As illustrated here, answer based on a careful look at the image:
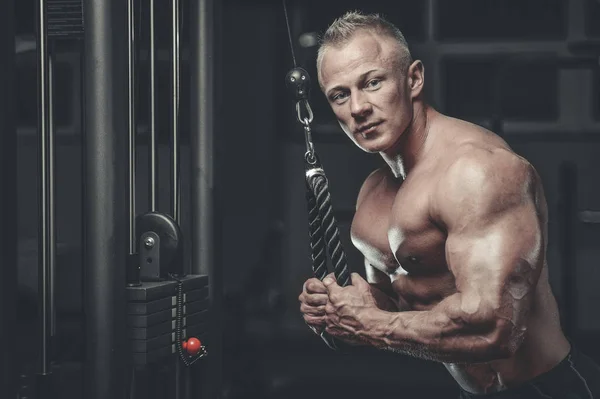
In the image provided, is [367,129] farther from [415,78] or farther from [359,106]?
[415,78]

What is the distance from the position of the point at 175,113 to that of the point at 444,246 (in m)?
0.75

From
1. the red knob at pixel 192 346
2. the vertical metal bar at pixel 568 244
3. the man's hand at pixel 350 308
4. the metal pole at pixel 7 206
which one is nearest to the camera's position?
the metal pole at pixel 7 206

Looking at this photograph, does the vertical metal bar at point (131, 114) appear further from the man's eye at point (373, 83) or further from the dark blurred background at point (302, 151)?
the dark blurred background at point (302, 151)

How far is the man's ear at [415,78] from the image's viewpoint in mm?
2031

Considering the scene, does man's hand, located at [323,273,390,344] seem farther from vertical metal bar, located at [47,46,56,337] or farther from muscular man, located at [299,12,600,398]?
vertical metal bar, located at [47,46,56,337]

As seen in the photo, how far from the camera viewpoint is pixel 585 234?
10.0 feet

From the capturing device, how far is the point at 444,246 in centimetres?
191

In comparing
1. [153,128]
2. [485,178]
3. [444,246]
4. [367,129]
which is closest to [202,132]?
[153,128]

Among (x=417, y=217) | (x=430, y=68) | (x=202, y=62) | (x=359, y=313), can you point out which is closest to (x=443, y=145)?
(x=417, y=217)

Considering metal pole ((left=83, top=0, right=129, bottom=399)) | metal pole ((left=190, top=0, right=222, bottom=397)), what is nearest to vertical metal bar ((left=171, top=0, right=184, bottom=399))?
metal pole ((left=190, top=0, right=222, bottom=397))

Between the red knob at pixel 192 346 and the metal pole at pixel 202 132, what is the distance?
233 millimetres

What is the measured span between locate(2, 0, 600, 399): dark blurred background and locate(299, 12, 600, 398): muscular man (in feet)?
3.34

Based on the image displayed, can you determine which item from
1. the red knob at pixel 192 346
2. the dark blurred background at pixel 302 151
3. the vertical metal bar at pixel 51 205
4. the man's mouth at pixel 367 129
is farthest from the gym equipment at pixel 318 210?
the dark blurred background at pixel 302 151

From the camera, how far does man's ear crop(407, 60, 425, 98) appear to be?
6.66ft
